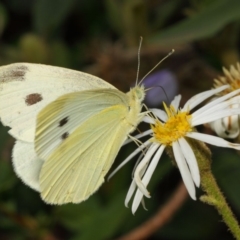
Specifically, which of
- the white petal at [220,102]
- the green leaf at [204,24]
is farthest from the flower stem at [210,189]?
the green leaf at [204,24]

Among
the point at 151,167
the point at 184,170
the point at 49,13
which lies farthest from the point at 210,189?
the point at 49,13

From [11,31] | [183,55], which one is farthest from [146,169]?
[11,31]

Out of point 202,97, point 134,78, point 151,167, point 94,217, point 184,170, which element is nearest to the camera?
point 184,170

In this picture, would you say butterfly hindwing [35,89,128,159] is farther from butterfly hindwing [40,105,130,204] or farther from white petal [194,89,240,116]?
white petal [194,89,240,116]

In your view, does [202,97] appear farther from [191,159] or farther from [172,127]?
[191,159]

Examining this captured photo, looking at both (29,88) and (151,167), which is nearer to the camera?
(151,167)

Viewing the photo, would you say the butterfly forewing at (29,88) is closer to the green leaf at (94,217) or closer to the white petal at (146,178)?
the white petal at (146,178)

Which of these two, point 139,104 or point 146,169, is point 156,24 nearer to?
point 139,104
